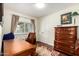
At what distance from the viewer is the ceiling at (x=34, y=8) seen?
121 cm

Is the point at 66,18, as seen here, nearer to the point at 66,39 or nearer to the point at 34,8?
the point at 66,39

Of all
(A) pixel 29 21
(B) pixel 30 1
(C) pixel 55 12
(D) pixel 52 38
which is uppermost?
(B) pixel 30 1

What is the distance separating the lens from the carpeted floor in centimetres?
126

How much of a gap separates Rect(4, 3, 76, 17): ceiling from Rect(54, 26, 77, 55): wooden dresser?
0.87 feet

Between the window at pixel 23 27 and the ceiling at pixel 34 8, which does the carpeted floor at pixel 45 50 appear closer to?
the window at pixel 23 27

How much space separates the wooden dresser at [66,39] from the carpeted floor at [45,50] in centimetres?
6

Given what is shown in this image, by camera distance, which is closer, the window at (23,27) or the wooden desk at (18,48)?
the wooden desk at (18,48)

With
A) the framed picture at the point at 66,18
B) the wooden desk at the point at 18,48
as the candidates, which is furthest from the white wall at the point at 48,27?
the wooden desk at the point at 18,48

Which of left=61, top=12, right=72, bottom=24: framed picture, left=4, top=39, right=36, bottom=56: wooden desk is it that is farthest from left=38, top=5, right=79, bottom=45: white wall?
left=4, top=39, right=36, bottom=56: wooden desk

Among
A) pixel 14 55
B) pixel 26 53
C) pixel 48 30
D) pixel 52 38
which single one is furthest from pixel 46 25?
pixel 14 55

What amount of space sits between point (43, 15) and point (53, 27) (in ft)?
0.69

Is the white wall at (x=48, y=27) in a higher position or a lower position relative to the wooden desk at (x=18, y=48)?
higher

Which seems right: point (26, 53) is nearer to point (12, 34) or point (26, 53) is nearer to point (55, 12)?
point (12, 34)

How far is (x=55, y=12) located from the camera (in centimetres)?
124
